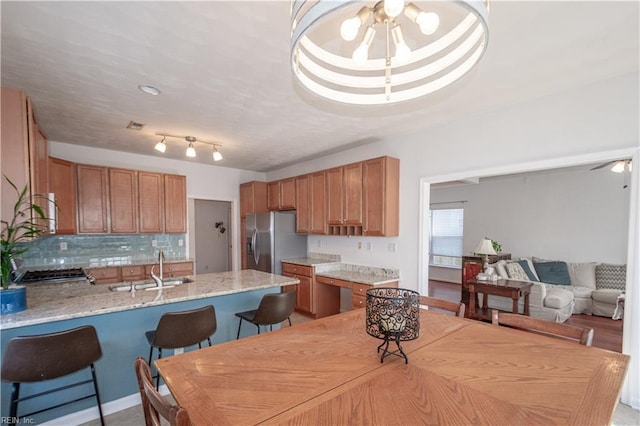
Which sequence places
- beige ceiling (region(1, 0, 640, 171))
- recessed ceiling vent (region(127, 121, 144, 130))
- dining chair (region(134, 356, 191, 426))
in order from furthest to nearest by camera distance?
1. recessed ceiling vent (region(127, 121, 144, 130))
2. beige ceiling (region(1, 0, 640, 171))
3. dining chair (region(134, 356, 191, 426))

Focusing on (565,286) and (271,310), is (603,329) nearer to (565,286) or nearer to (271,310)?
(565,286)

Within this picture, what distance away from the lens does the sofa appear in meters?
4.12

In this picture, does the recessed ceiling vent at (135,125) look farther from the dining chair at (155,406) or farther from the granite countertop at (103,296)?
the dining chair at (155,406)

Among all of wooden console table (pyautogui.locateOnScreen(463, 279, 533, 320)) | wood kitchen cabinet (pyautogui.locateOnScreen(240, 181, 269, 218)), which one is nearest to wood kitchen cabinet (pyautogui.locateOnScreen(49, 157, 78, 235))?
wood kitchen cabinet (pyautogui.locateOnScreen(240, 181, 269, 218))

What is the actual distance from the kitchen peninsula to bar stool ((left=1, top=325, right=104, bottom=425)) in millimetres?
60

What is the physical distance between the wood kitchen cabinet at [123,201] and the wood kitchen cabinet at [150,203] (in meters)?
0.07

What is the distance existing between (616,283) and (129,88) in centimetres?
728

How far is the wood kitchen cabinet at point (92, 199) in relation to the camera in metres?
4.07

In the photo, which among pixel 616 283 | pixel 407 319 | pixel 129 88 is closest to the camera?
pixel 407 319

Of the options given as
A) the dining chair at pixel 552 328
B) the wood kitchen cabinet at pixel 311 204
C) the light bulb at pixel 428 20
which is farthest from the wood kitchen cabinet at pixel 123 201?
the dining chair at pixel 552 328

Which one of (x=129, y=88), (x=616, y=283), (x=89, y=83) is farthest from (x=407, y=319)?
(x=616, y=283)

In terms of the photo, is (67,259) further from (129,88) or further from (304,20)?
(304,20)

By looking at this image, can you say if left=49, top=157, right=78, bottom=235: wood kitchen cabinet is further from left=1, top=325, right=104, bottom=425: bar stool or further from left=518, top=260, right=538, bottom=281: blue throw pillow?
left=518, top=260, right=538, bottom=281: blue throw pillow

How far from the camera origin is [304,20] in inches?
31.6
